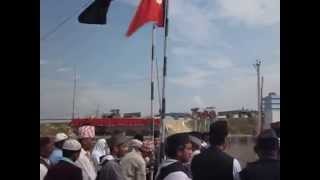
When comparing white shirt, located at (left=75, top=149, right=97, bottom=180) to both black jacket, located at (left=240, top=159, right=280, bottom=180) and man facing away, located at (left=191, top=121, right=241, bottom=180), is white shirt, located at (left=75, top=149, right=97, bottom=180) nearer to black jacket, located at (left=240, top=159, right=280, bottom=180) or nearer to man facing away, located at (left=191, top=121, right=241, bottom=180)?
man facing away, located at (left=191, top=121, right=241, bottom=180)

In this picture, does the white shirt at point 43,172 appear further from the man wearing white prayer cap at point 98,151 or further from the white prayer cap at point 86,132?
the man wearing white prayer cap at point 98,151

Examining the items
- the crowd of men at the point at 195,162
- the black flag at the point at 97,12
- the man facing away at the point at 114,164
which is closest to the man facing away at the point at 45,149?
the crowd of men at the point at 195,162

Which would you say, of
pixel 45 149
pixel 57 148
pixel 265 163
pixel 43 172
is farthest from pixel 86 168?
pixel 265 163

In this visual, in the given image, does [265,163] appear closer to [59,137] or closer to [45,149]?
Result: [45,149]

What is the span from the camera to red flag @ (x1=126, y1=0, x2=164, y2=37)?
15.4 ft

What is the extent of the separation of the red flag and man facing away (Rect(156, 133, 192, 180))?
1486 mm

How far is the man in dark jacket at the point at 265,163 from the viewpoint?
3096 mm

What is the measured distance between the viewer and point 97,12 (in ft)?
12.9

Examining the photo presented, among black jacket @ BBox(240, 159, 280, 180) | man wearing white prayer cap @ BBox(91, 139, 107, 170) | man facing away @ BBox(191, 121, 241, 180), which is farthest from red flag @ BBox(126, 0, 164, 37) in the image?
black jacket @ BBox(240, 159, 280, 180)

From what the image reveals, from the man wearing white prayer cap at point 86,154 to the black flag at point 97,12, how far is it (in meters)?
1.16

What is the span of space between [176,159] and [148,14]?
5.77 ft
